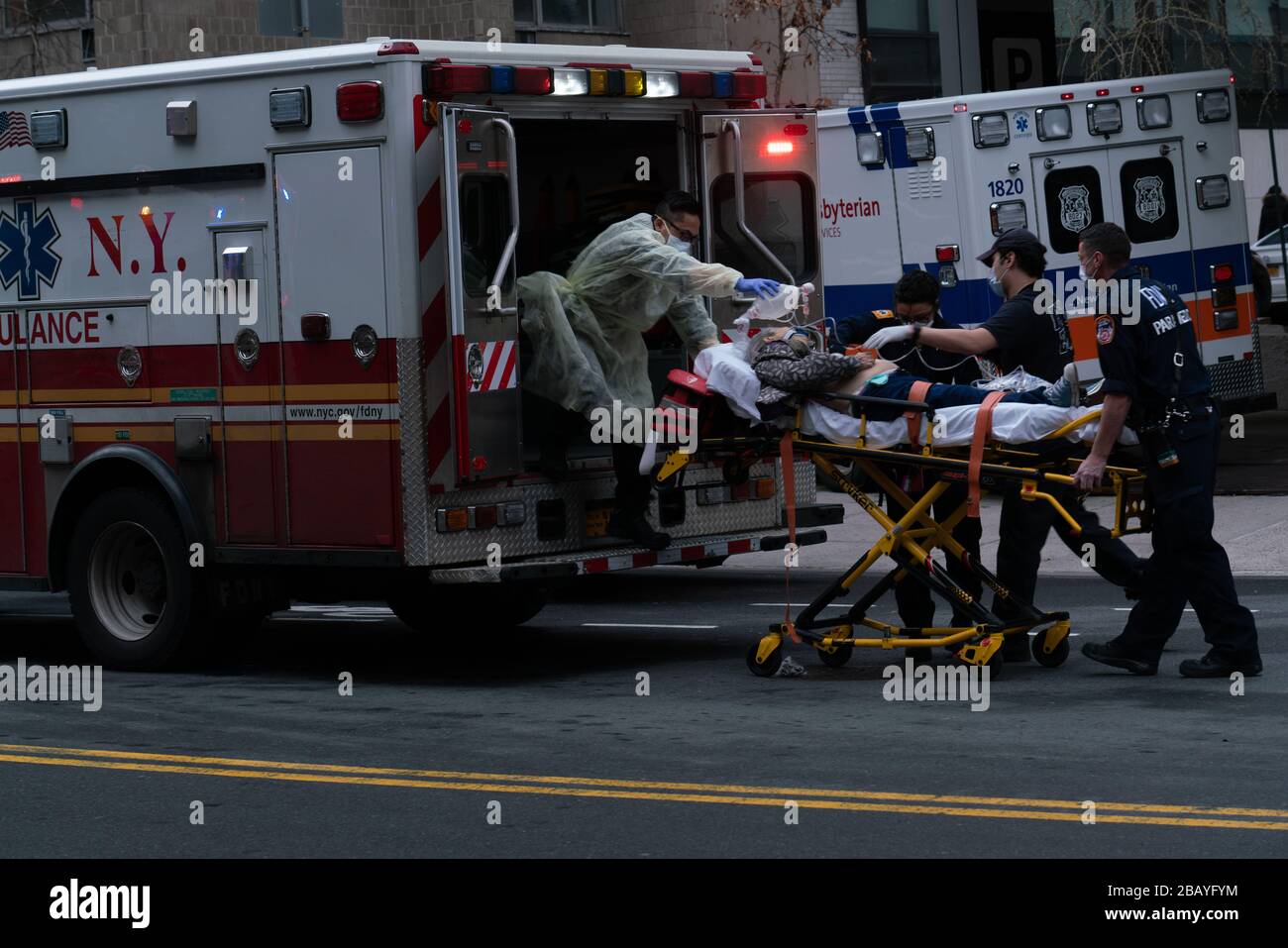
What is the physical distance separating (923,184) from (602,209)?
5993mm

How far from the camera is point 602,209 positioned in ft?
39.2

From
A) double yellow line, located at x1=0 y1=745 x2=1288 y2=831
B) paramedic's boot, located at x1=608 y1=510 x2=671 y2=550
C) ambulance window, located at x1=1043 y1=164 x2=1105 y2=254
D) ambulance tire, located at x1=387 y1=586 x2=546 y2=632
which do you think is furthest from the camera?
ambulance window, located at x1=1043 y1=164 x2=1105 y2=254

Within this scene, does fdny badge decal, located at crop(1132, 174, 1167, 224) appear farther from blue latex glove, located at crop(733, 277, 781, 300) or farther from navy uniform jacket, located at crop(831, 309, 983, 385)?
blue latex glove, located at crop(733, 277, 781, 300)

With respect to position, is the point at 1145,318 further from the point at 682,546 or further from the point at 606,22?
the point at 606,22

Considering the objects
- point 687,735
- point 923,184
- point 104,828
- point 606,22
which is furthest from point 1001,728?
point 606,22

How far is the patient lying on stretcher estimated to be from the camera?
9.34 m

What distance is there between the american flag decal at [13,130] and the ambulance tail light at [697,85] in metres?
3.36

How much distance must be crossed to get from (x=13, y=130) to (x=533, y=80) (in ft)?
9.71

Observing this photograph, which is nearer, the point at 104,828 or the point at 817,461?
the point at 104,828

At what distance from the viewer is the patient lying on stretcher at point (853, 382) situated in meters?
9.34

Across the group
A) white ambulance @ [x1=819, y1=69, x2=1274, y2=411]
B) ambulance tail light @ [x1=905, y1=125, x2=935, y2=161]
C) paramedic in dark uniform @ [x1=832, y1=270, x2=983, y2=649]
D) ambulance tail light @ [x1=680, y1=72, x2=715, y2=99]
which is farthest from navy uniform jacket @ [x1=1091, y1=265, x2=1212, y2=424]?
ambulance tail light @ [x1=905, y1=125, x2=935, y2=161]

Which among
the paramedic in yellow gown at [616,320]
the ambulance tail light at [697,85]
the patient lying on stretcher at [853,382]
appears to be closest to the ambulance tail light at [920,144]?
the ambulance tail light at [697,85]

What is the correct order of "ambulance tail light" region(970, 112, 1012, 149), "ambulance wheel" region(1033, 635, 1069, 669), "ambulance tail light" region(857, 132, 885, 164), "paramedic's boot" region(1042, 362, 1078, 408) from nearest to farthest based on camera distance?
"paramedic's boot" region(1042, 362, 1078, 408)
"ambulance wheel" region(1033, 635, 1069, 669)
"ambulance tail light" region(970, 112, 1012, 149)
"ambulance tail light" region(857, 132, 885, 164)

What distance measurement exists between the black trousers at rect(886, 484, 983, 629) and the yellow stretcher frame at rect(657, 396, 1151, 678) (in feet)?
0.21
